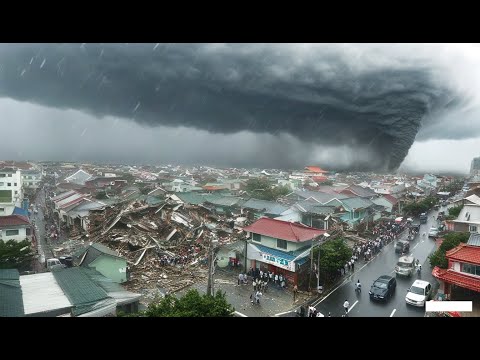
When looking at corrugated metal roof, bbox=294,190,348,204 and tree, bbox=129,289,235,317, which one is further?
corrugated metal roof, bbox=294,190,348,204

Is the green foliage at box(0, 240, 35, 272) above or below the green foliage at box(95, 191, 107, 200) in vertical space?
below

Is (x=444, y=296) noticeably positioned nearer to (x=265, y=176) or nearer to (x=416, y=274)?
(x=416, y=274)

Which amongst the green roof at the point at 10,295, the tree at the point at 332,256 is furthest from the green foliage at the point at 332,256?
the green roof at the point at 10,295

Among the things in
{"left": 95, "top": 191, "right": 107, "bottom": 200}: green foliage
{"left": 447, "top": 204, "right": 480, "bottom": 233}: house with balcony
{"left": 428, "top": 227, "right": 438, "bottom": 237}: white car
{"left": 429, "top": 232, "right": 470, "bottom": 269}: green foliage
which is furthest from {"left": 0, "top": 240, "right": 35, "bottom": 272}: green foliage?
{"left": 428, "top": 227, "right": 438, "bottom": 237}: white car

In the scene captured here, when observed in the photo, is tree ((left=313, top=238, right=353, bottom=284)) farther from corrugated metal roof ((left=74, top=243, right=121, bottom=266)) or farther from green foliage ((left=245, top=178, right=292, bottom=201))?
green foliage ((left=245, top=178, right=292, bottom=201))

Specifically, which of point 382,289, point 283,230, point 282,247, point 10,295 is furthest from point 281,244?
point 10,295

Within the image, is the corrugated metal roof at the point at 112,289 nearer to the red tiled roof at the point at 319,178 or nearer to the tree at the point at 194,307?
the tree at the point at 194,307

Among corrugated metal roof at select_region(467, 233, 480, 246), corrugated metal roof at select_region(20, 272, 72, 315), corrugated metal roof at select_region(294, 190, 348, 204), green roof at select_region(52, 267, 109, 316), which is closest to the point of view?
corrugated metal roof at select_region(20, 272, 72, 315)

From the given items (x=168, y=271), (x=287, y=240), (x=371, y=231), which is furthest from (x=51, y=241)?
(x=371, y=231)
